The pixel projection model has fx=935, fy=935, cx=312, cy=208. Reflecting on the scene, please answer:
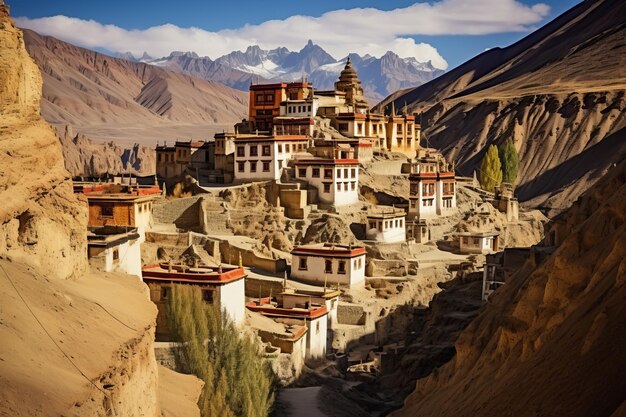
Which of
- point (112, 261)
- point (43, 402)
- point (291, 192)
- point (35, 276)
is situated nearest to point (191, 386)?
point (112, 261)

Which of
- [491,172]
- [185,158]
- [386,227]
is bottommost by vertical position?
[386,227]

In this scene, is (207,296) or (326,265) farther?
(326,265)

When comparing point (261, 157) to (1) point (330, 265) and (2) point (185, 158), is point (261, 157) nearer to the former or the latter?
(2) point (185, 158)

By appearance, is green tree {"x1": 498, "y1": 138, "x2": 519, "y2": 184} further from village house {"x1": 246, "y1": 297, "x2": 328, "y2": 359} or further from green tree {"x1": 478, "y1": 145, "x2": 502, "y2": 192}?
village house {"x1": 246, "y1": 297, "x2": 328, "y2": 359}

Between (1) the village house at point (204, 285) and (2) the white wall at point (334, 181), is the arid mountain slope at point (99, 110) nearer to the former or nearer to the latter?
(2) the white wall at point (334, 181)

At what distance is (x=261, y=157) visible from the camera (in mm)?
52094

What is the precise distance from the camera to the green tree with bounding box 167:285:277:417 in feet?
85.0

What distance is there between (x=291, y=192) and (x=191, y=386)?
2790cm

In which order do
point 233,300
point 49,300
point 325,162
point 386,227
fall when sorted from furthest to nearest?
point 325,162, point 386,227, point 233,300, point 49,300

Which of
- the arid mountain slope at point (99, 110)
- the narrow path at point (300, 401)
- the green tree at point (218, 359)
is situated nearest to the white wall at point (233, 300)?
the green tree at point (218, 359)

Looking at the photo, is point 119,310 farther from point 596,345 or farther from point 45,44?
point 45,44

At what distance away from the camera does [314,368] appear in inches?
1438

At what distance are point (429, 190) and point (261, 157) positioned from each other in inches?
416

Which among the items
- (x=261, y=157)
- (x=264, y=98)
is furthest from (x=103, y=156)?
(x=261, y=157)
